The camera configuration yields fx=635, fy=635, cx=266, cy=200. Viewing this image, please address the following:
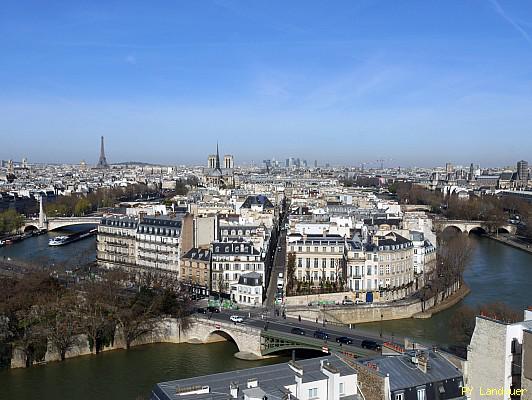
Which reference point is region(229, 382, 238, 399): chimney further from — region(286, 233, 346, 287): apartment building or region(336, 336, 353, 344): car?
region(286, 233, 346, 287): apartment building

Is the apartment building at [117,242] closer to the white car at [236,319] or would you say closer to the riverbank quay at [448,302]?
the white car at [236,319]

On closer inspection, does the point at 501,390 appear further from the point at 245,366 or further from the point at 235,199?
the point at 235,199

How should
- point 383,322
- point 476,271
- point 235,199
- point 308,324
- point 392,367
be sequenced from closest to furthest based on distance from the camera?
1. point 392,367
2. point 308,324
3. point 383,322
4. point 476,271
5. point 235,199

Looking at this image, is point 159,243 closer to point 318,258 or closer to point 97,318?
point 318,258

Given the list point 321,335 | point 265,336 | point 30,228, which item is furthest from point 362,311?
point 30,228

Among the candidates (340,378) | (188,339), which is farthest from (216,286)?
(340,378)

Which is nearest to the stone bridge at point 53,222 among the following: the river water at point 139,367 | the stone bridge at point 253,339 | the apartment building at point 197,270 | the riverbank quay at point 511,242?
the apartment building at point 197,270
